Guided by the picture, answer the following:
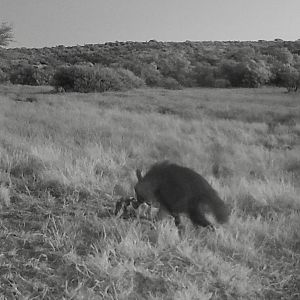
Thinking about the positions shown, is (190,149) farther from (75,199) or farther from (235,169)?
(75,199)

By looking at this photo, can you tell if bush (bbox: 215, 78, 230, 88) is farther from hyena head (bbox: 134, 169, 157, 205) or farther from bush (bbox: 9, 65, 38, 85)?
hyena head (bbox: 134, 169, 157, 205)

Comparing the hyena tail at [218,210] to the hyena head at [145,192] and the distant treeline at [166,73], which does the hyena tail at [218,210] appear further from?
the distant treeline at [166,73]

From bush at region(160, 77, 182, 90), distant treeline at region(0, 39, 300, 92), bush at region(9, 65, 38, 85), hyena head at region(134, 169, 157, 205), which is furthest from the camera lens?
bush at region(9, 65, 38, 85)

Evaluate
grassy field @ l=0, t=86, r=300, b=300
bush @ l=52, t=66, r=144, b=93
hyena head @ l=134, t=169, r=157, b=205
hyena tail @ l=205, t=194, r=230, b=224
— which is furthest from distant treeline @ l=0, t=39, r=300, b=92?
hyena tail @ l=205, t=194, r=230, b=224

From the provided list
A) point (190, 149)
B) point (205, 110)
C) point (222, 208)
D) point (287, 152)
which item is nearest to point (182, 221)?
point (222, 208)

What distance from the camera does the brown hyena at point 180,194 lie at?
4.45m

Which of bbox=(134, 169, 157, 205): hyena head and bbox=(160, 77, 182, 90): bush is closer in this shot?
bbox=(134, 169, 157, 205): hyena head

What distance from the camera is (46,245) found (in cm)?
406

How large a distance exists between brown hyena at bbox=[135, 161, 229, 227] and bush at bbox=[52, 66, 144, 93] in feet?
72.7

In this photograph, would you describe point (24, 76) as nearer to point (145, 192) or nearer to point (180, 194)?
point (145, 192)

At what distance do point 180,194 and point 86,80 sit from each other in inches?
897

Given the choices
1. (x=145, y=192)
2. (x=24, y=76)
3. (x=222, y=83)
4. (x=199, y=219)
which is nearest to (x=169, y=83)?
(x=222, y=83)

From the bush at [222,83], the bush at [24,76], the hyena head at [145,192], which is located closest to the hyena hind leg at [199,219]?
the hyena head at [145,192]

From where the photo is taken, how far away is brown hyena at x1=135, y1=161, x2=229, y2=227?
4.45 metres
